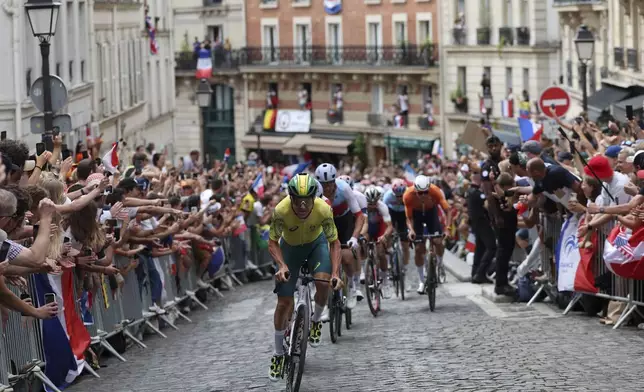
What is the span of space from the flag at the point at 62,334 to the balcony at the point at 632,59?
31.9 meters

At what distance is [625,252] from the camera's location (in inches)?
679

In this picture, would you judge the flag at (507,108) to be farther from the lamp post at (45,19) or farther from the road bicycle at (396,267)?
the lamp post at (45,19)

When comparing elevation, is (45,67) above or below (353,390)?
above

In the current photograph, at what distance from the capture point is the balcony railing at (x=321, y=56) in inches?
2852

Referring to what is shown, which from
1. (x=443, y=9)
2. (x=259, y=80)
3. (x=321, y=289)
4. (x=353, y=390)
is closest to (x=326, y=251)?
(x=321, y=289)

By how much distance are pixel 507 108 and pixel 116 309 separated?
151ft

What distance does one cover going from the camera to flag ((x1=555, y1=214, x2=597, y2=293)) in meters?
19.0

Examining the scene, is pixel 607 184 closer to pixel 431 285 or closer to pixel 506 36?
pixel 431 285

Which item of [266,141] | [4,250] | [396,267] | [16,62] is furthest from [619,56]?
[4,250]

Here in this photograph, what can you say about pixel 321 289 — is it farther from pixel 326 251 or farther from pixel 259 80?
pixel 259 80

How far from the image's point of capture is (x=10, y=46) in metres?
36.1

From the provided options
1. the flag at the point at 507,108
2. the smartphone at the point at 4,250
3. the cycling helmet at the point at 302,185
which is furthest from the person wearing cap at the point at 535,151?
the flag at the point at 507,108

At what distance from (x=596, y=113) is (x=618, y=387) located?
108 ft

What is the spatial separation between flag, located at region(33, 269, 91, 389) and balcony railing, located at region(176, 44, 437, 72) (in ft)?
184
